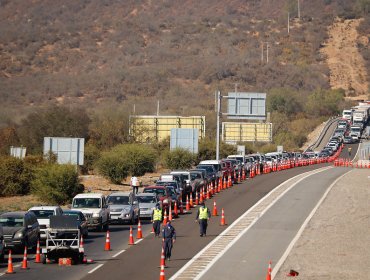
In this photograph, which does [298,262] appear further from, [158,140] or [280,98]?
[280,98]

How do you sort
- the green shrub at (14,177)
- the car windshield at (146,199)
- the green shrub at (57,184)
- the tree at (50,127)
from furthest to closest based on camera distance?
the tree at (50,127), the green shrub at (14,177), the green shrub at (57,184), the car windshield at (146,199)

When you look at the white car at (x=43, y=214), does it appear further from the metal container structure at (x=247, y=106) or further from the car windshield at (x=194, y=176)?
the metal container structure at (x=247, y=106)

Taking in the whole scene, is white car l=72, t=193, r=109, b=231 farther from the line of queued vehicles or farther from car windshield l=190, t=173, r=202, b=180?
car windshield l=190, t=173, r=202, b=180

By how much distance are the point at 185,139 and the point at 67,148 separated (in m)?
23.2

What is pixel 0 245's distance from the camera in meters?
30.2

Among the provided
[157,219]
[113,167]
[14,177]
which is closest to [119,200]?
[157,219]

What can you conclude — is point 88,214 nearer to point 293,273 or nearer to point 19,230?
point 19,230

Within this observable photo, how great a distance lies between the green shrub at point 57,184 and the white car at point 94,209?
14.7 m

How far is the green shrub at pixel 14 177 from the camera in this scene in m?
63.6

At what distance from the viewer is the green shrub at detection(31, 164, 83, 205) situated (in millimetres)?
55969

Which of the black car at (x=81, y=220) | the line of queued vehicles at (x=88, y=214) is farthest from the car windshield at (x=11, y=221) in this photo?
the black car at (x=81, y=220)

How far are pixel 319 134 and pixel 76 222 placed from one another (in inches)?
4519

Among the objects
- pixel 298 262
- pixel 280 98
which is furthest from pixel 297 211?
pixel 280 98

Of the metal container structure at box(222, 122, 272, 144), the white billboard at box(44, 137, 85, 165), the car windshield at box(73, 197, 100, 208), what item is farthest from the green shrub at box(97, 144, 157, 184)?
the car windshield at box(73, 197, 100, 208)
